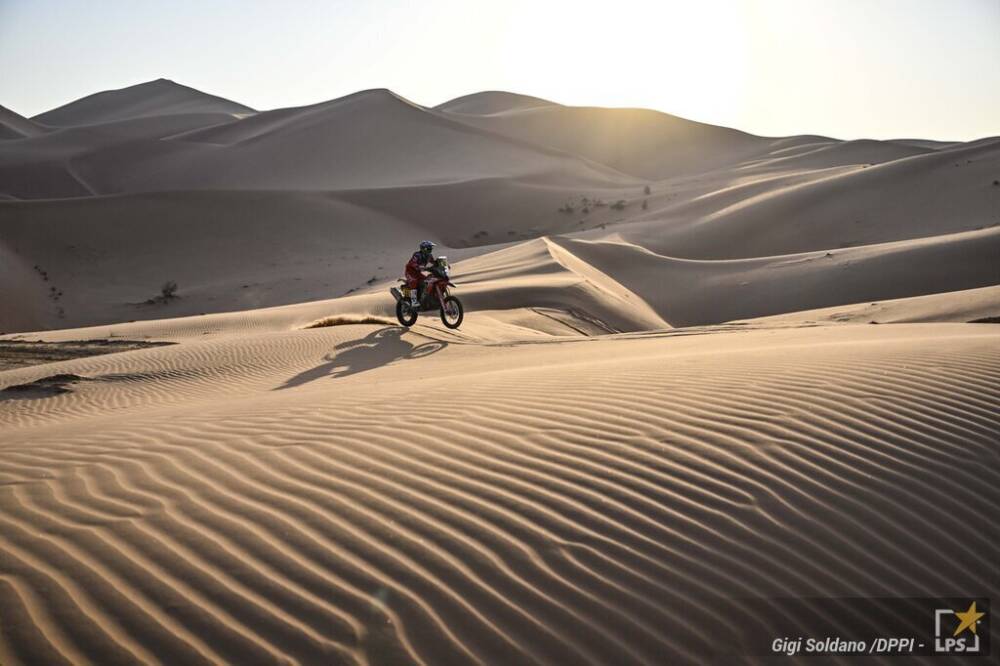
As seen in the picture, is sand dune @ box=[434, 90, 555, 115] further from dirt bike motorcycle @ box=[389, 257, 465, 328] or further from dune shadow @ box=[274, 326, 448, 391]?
dune shadow @ box=[274, 326, 448, 391]

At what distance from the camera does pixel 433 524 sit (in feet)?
12.3

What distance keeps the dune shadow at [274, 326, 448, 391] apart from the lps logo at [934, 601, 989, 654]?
24.6 ft

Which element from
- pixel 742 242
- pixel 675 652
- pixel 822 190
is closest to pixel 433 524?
pixel 675 652

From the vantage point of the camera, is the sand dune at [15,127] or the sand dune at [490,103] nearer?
the sand dune at [15,127]

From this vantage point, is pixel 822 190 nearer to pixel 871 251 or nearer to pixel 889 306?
pixel 871 251

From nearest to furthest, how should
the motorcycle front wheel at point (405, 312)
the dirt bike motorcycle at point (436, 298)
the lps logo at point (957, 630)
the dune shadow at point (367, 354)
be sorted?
the lps logo at point (957, 630)
the dune shadow at point (367, 354)
the dirt bike motorcycle at point (436, 298)
the motorcycle front wheel at point (405, 312)

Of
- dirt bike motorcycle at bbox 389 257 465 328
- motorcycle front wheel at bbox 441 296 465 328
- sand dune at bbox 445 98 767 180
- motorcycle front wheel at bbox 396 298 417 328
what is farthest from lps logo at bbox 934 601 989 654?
sand dune at bbox 445 98 767 180

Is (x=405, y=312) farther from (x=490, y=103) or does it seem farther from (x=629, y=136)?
(x=490, y=103)

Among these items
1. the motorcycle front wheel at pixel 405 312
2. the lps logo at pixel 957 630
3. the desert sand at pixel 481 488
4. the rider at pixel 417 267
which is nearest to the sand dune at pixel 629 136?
the motorcycle front wheel at pixel 405 312

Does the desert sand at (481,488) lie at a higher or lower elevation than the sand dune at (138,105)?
lower

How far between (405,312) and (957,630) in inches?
437

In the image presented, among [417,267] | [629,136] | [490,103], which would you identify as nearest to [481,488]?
[417,267]

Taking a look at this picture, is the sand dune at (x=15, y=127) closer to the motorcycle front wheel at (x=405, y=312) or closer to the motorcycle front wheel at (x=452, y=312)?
the motorcycle front wheel at (x=405, y=312)

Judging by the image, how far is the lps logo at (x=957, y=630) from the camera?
10.8 ft
